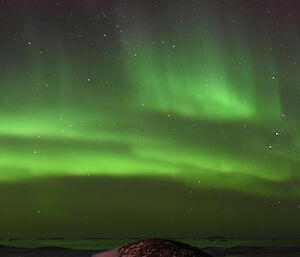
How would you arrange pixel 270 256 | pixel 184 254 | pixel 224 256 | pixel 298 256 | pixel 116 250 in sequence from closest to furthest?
pixel 184 254 < pixel 116 250 < pixel 298 256 < pixel 224 256 < pixel 270 256

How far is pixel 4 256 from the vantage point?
2382 inches

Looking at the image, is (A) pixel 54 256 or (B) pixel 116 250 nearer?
(B) pixel 116 250

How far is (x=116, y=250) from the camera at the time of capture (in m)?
12.3

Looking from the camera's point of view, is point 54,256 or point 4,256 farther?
point 54,256

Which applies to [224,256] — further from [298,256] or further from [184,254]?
[184,254]

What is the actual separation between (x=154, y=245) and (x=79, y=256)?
56245mm

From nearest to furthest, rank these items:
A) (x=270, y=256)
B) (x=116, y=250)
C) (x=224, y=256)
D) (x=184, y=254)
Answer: (x=184, y=254) → (x=116, y=250) → (x=224, y=256) → (x=270, y=256)

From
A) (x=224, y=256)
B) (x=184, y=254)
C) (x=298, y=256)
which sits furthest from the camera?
(x=224, y=256)

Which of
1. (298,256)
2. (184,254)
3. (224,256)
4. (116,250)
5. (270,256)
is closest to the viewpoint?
(184,254)

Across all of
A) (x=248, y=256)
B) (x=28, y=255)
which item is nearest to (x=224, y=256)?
(x=248, y=256)

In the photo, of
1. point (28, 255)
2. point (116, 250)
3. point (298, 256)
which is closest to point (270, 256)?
point (298, 256)

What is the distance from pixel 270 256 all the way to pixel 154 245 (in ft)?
197

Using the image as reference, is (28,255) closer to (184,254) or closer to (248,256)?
(248,256)

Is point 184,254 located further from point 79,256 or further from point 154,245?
point 79,256
